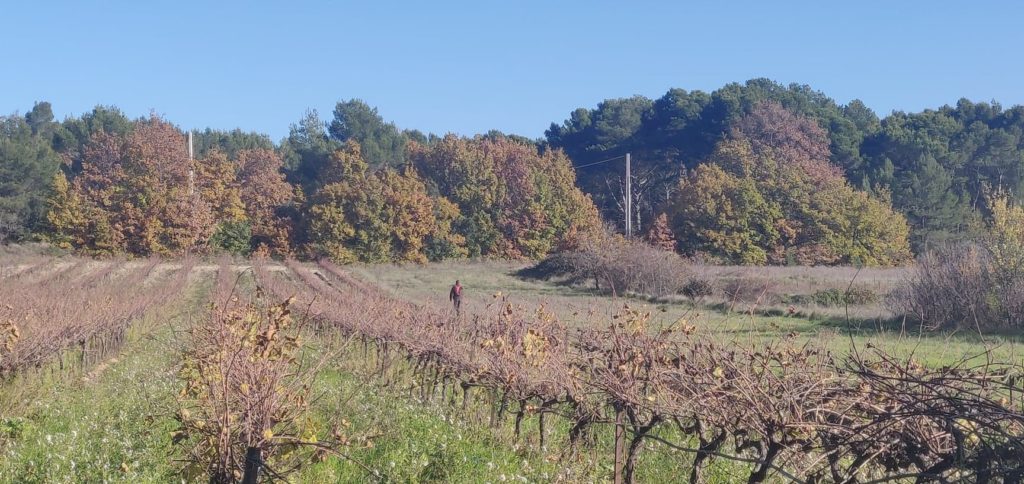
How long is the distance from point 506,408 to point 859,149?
61.5m

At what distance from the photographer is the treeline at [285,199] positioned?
53.1 metres

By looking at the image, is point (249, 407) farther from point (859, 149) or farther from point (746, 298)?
point (859, 149)

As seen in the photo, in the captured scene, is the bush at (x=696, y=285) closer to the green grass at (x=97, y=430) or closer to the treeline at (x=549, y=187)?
the treeline at (x=549, y=187)

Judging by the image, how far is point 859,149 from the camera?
65.9 metres

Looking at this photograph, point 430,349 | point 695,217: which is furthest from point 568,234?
point 430,349

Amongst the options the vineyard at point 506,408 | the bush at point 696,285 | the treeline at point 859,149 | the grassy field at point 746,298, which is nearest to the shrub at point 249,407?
the vineyard at point 506,408

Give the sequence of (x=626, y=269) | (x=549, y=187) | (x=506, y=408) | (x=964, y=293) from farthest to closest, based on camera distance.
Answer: (x=549, y=187)
(x=626, y=269)
(x=964, y=293)
(x=506, y=408)

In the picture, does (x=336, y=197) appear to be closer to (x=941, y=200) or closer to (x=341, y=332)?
(x=941, y=200)

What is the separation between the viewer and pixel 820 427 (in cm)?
411

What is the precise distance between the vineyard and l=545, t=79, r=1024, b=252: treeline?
51.8m

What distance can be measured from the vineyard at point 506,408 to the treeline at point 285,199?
41905 mm

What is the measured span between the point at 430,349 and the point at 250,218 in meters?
49.5

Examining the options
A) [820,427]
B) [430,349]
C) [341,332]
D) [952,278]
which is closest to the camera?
[820,427]

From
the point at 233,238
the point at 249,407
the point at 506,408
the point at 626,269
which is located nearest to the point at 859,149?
the point at 626,269
